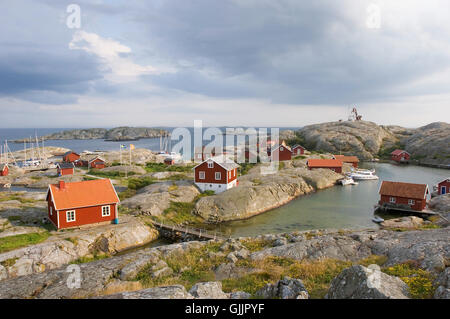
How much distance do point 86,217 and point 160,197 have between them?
439 inches

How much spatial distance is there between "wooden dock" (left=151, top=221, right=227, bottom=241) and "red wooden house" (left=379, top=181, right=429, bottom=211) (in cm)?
2721

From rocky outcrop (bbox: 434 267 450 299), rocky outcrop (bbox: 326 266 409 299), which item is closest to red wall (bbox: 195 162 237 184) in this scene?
rocky outcrop (bbox: 434 267 450 299)

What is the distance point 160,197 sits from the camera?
1537 inches

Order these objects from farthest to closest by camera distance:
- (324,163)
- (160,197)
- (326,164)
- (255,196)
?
1. (324,163)
2. (326,164)
3. (255,196)
4. (160,197)

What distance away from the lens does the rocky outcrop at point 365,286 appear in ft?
26.5

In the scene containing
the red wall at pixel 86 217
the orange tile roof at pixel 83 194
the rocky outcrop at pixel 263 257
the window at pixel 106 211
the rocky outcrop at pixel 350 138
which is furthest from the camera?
the rocky outcrop at pixel 350 138

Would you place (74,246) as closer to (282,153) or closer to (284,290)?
(284,290)

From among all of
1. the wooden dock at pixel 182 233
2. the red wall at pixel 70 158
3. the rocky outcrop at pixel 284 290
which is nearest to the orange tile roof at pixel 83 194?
the wooden dock at pixel 182 233

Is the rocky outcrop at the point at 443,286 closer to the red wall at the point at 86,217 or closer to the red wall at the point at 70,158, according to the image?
the red wall at the point at 86,217

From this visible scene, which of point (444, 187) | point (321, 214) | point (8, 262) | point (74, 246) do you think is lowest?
point (321, 214)

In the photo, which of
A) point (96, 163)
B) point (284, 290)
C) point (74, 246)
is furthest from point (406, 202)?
point (96, 163)

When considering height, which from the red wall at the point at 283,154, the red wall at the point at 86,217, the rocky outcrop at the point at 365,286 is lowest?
the red wall at the point at 86,217

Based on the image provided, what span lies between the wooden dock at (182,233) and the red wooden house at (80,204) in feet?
17.4
